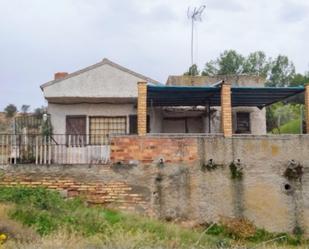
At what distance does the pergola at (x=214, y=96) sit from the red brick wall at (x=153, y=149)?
1.39ft

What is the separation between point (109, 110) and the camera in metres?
19.3

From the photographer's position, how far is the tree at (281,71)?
63719 mm

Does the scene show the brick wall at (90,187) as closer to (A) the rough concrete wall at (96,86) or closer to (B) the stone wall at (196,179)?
(B) the stone wall at (196,179)

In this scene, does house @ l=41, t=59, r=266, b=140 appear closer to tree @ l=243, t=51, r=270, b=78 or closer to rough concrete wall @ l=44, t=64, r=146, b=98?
rough concrete wall @ l=44, t=64, r=146, b=98

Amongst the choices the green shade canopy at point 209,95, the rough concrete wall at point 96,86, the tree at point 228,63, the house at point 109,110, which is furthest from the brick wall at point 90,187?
the tree at point 228,63

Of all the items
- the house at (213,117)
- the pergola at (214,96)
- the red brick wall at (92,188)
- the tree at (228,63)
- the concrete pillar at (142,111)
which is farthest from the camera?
the tree at (228,63)

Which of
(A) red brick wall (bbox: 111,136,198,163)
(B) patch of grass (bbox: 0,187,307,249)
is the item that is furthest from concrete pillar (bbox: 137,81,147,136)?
(B) patch of grass (bbox: 0,187,307,249)

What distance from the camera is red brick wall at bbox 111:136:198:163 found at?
1509 cm

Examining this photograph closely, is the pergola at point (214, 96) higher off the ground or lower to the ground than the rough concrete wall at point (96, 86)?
lower

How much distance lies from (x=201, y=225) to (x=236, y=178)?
1.83 m

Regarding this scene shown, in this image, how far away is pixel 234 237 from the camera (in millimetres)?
14031

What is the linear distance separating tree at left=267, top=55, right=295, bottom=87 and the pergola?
4556 centimetres

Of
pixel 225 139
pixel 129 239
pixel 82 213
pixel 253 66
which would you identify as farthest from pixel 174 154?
pixel 253 66

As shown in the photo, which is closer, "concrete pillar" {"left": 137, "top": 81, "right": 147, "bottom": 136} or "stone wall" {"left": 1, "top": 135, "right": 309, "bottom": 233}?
"stone wall" {"left": 1, "top": 135, "right": 309, "bottom": 233}
